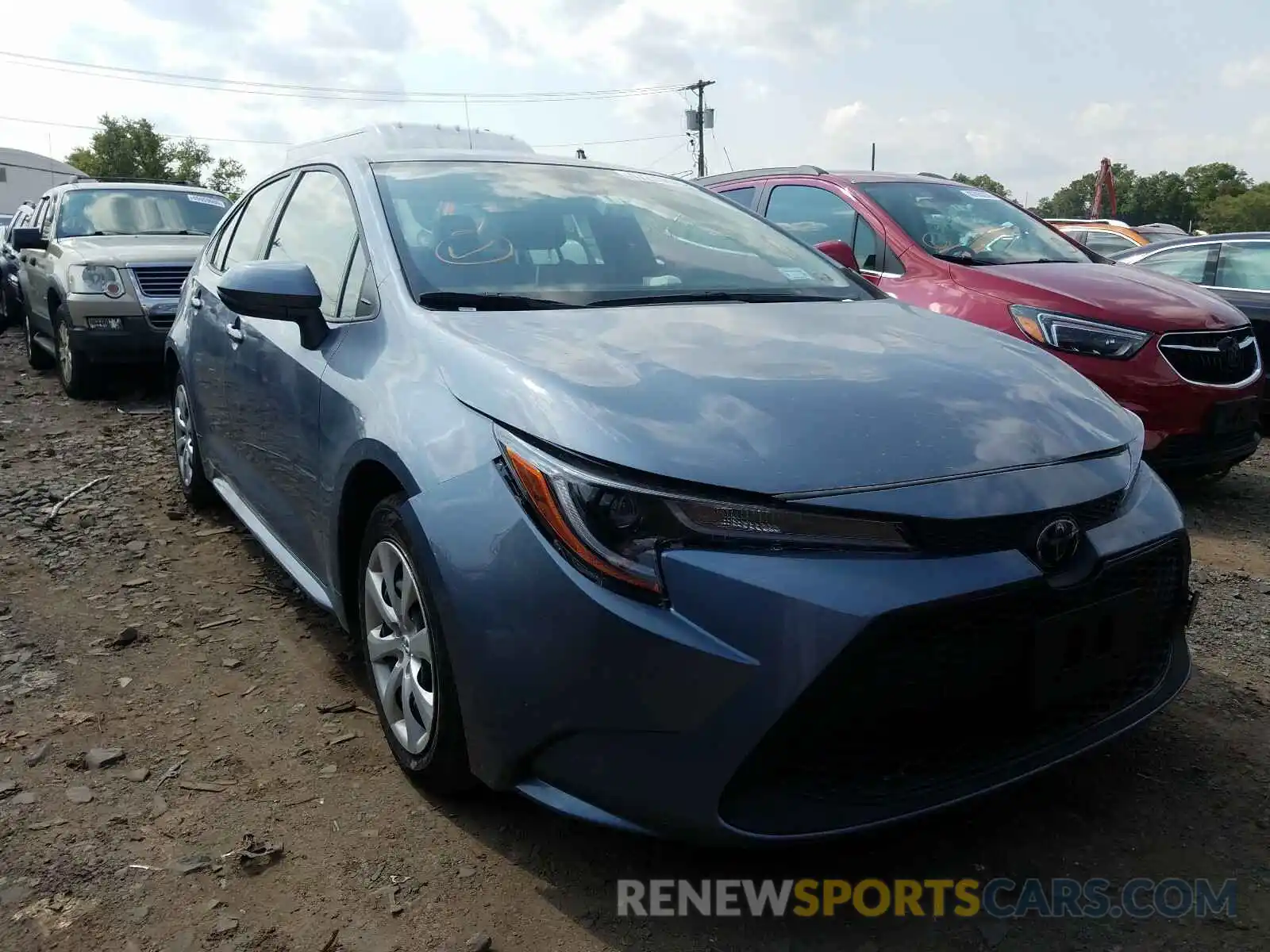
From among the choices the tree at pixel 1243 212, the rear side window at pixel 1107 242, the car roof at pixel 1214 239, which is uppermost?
the car roof at pixel 1214 239

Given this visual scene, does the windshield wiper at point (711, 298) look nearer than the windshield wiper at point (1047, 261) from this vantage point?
Yes

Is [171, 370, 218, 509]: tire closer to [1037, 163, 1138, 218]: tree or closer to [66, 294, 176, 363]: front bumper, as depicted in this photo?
[66, 294, 176, 363]: front bumper

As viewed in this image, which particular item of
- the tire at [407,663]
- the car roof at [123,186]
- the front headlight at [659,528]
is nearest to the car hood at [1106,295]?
the front headlight at [659,528]

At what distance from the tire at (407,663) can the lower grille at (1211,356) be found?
3667 millimetres

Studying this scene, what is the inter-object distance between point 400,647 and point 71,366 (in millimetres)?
6613

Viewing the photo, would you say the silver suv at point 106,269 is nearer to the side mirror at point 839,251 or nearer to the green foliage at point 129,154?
the side mirror at point 839,251

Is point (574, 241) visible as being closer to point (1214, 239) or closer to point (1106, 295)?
point (1106, 295)

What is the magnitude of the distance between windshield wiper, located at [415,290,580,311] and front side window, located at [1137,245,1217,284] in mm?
5712

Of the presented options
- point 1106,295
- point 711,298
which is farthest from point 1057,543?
point 1106,295

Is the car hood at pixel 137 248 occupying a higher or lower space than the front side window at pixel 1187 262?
higher

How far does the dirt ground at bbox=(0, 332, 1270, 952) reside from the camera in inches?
79.9

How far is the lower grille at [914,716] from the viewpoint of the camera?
1810 millimetres

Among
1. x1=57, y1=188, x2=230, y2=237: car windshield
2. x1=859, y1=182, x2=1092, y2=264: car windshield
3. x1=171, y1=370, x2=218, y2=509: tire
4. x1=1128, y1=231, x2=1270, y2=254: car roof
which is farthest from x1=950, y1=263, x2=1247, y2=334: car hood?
x1=57, y1=188, x2=230, y2=237: car windshield

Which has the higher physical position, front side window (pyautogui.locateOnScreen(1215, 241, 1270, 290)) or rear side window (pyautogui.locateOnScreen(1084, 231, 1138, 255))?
front side window (pyautogui.locateOnScreen(1215, 241, 1270, 290))
